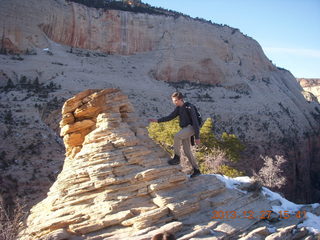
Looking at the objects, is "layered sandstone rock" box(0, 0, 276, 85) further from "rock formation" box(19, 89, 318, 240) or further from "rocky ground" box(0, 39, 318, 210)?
"rock formation" box(19, 89, 318, 240)

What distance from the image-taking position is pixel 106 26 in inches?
1694

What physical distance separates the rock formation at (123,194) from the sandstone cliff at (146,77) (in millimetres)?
11247

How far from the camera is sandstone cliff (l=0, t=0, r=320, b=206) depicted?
78.2 ft

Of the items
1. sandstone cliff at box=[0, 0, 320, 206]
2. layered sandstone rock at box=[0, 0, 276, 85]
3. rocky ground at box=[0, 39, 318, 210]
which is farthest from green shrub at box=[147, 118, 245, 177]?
layered sandstone rock at box=[0, 0, 276, 85]

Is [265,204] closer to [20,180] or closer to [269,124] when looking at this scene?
[20,180]

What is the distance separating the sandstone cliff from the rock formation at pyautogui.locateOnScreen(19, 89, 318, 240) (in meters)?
11.2

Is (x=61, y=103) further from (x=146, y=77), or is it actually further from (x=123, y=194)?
(x=123, y=194)

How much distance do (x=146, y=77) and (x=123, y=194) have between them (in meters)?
35.0

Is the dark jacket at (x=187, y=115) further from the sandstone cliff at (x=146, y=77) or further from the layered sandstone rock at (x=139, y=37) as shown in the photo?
the layered sandstone rock at (x=139, y=37)

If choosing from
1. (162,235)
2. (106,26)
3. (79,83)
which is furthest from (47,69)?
(162,235)

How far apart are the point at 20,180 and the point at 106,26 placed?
3150cm

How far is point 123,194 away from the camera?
602cm

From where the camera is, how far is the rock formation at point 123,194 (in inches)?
219

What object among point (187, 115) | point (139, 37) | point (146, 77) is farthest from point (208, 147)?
point (139, 37)
